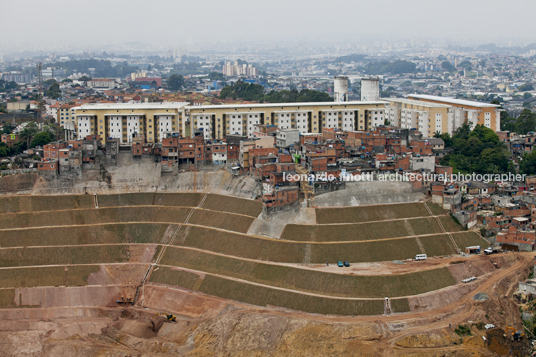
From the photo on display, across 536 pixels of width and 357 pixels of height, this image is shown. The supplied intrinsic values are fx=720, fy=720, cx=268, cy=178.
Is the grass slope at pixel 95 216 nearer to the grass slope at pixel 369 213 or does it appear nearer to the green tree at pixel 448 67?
the grass slope at pixel 369 213

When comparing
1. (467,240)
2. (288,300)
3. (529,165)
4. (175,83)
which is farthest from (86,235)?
(175,83)

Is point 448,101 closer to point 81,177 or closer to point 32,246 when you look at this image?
point 81,177

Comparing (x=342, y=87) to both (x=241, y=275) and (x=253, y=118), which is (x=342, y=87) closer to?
(x=253, y=118)

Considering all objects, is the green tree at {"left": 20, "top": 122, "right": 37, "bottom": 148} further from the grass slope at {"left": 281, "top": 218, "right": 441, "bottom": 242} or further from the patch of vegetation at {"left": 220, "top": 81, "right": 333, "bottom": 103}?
the patch of vegetation at {"left": 220, "top": 81, "right": 333, "bottom": 103}

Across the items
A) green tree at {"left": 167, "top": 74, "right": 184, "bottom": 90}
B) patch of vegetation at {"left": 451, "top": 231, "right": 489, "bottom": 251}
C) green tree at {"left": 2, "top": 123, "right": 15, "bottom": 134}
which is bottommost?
patch of vegetation at {"left": 451, "top": 231, "right": 489, "bottom": 251}

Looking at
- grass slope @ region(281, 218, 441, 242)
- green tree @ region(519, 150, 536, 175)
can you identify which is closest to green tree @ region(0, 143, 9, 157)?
grass slope @ region(281, 218, 441, 242)

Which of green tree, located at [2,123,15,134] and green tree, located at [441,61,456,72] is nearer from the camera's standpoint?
green tree, located at [2,123,15,134]

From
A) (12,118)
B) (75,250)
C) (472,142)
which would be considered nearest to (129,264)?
(75,250)
